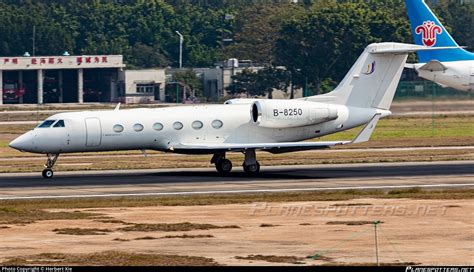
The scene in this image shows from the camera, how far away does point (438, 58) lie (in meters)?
76.2

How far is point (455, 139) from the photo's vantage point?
2518 inches

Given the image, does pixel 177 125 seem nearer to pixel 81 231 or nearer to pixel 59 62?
pixel 81 231

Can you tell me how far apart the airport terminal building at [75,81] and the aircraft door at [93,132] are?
7473 centimetres

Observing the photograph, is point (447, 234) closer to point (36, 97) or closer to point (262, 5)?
point (36, 97)

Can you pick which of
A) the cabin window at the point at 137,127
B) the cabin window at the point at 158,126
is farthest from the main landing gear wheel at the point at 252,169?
the cabin window at the point at 137,127

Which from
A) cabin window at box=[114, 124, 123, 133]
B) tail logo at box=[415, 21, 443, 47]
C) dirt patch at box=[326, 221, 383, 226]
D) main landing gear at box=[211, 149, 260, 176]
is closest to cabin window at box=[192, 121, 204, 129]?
main landing gear at box=[211, 149, 260, 176]

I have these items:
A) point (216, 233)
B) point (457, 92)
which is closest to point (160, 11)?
point (457, 92)

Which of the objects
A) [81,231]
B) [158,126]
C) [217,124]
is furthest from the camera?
[217,124]

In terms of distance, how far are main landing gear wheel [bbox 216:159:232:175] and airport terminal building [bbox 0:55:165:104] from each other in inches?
2914

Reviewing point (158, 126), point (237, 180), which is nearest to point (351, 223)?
point (237, 180)

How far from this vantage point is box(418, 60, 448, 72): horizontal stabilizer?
74.7m

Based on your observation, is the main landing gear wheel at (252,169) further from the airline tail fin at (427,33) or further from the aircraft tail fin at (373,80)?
the airline tail fin at (427,33)

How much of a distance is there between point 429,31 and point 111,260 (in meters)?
55.4

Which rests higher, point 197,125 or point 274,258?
point 197,125
